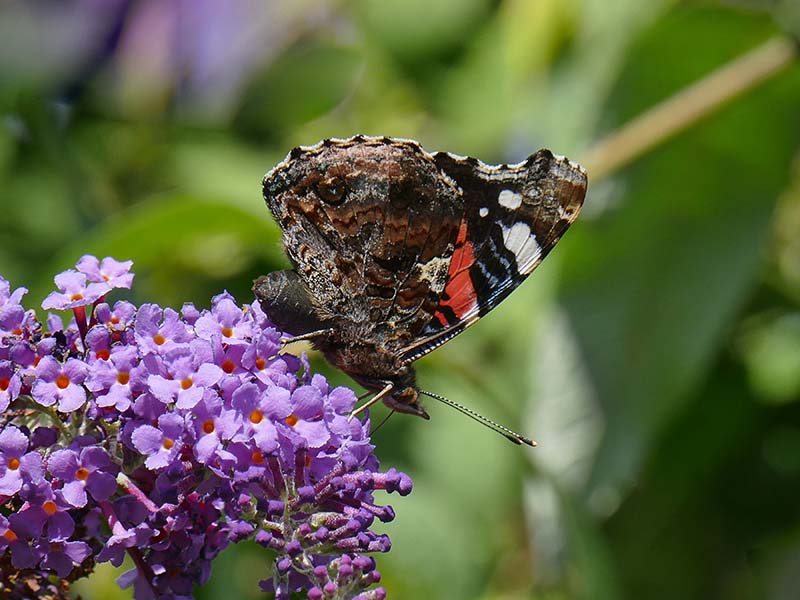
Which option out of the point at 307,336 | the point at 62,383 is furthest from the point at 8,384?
the point at 307,336

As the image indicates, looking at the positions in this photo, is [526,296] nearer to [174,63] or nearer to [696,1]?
[696,1]

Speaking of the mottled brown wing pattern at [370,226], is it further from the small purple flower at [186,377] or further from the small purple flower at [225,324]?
the small purple flower at [186,377]

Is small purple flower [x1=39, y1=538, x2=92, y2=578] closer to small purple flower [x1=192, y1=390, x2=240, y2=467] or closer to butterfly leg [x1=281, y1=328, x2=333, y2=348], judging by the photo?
small purple flower [x1=192, y1=390, x2=240, y2=467]

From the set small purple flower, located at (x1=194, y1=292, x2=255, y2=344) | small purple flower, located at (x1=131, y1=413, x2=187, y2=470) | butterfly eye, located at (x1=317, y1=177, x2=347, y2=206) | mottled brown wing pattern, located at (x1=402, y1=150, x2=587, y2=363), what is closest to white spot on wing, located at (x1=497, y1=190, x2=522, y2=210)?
mottled brown wing pattern, located at (x1=402, y1=150, x2=587, y2=363)

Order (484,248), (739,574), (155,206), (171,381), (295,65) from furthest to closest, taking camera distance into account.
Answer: (295,65) → (739,574) → (155,206) → (484,248) → (171,381)

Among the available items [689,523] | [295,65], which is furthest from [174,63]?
[689,523]

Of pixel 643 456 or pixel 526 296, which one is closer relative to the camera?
pixel 643 456

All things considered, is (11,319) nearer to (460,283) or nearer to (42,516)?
(42,516)

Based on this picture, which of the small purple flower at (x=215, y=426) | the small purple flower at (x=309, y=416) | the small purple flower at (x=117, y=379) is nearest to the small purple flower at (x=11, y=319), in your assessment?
the small purple flower at (x=117, y=379)
